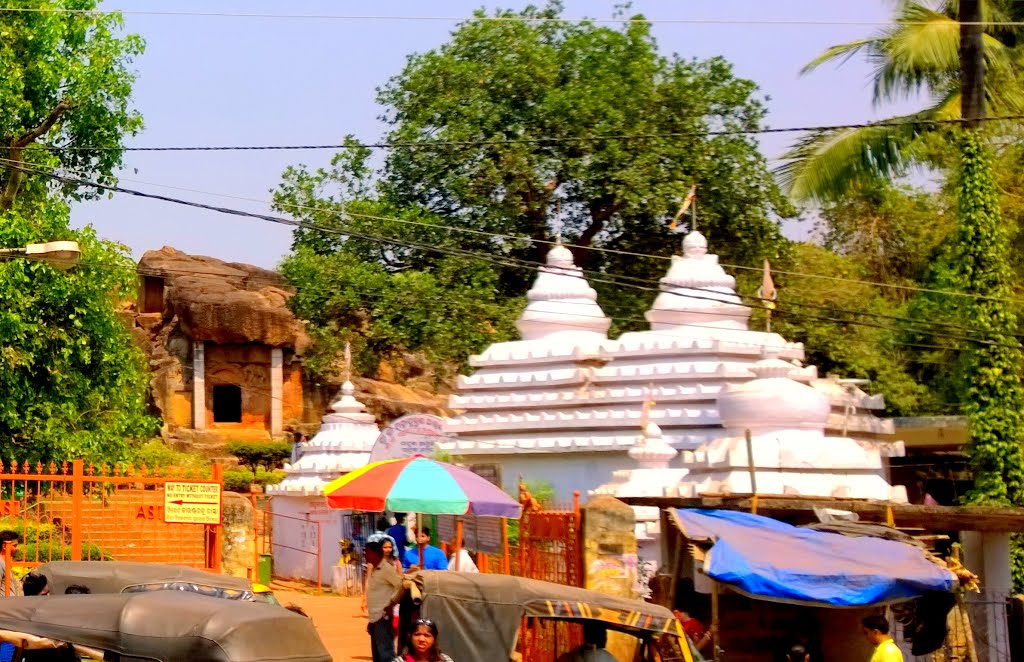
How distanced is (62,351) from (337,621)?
614 cm

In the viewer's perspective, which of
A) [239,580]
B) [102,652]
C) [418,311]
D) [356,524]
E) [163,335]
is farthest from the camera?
[163,335]

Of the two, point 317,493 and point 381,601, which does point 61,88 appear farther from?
point 381,601

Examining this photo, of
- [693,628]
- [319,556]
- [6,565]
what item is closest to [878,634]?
[693,628]

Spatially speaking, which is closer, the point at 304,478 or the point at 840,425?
the point at 840,425

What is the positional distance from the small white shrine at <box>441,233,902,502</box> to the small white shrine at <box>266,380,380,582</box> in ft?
6.90

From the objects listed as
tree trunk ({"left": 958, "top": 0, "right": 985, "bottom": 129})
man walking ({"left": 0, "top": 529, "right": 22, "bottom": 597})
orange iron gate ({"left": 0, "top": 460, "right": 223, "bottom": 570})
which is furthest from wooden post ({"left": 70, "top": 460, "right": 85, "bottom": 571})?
tree trunk ({"left": 958, "top": 0, "right": 985, "bottom": 129})

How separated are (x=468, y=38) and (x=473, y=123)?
2.59 m

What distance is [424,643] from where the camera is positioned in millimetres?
7691

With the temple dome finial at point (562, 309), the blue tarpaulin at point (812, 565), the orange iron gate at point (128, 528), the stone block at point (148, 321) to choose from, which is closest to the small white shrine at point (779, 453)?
the temple dome finial at point (562, 309)

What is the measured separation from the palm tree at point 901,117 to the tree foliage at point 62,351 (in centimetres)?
944

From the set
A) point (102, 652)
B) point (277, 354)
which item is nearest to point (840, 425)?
point (102, 652)

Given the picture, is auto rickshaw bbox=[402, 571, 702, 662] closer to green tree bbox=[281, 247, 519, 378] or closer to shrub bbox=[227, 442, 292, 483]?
green tree bbox=[281, 247, 519, 378]

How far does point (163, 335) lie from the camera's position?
131 feet

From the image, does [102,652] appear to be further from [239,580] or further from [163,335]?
[163,335]
